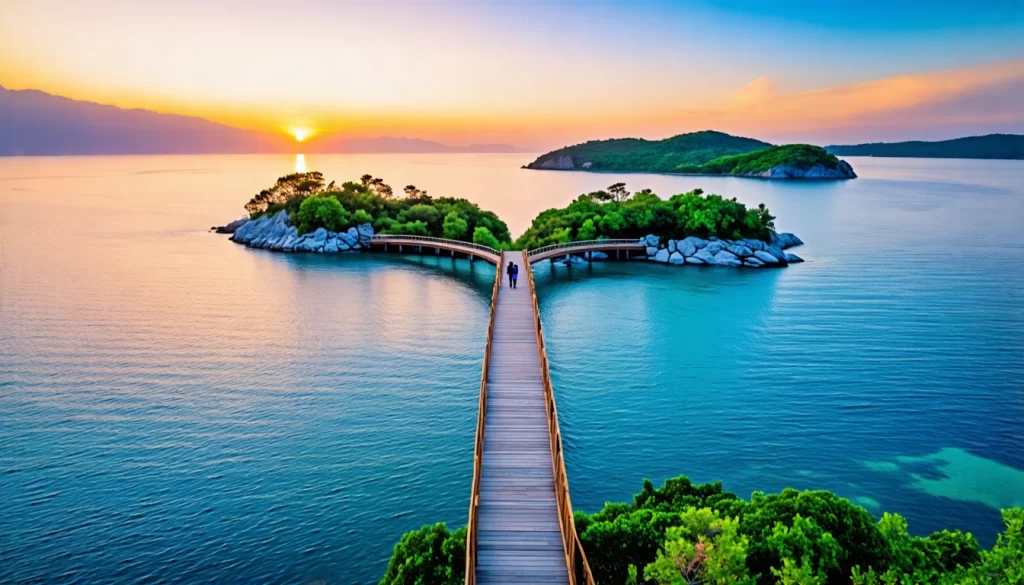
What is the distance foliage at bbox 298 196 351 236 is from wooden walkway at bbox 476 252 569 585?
52.4 meters

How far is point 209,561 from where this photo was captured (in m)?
18.4

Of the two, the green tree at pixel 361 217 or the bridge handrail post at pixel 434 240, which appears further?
the green tree at pixel 361 217

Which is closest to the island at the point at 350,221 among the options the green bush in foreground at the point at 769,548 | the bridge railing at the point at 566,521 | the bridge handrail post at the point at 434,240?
the bridge handrail post at the point at 434,240

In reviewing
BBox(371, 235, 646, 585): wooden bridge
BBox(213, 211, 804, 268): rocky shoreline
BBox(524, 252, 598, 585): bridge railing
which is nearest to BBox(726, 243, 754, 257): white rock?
BBox(213, 211, 804, 268): rocky shoreline

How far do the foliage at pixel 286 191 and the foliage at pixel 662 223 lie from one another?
102 ft

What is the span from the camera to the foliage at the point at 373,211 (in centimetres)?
7394

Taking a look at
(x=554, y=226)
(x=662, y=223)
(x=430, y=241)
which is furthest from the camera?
(x=554, y=226)

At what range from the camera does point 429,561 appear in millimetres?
15664

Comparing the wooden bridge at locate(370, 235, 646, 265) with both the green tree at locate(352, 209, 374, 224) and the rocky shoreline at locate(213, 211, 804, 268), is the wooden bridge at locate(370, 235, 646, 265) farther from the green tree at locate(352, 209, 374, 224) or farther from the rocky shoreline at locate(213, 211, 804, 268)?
the green tree at locate(352, 209, 374, 224)

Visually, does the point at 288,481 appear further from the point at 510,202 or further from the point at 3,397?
the point at 510,202

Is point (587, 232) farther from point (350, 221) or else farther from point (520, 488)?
point (520, 488)

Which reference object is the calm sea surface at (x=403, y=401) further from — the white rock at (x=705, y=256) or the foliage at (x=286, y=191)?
the foliage at (x=286, y=191)

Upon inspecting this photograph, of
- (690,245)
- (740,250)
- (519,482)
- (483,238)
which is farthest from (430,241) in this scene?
(519,482)

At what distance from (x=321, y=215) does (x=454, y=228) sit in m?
16.5
